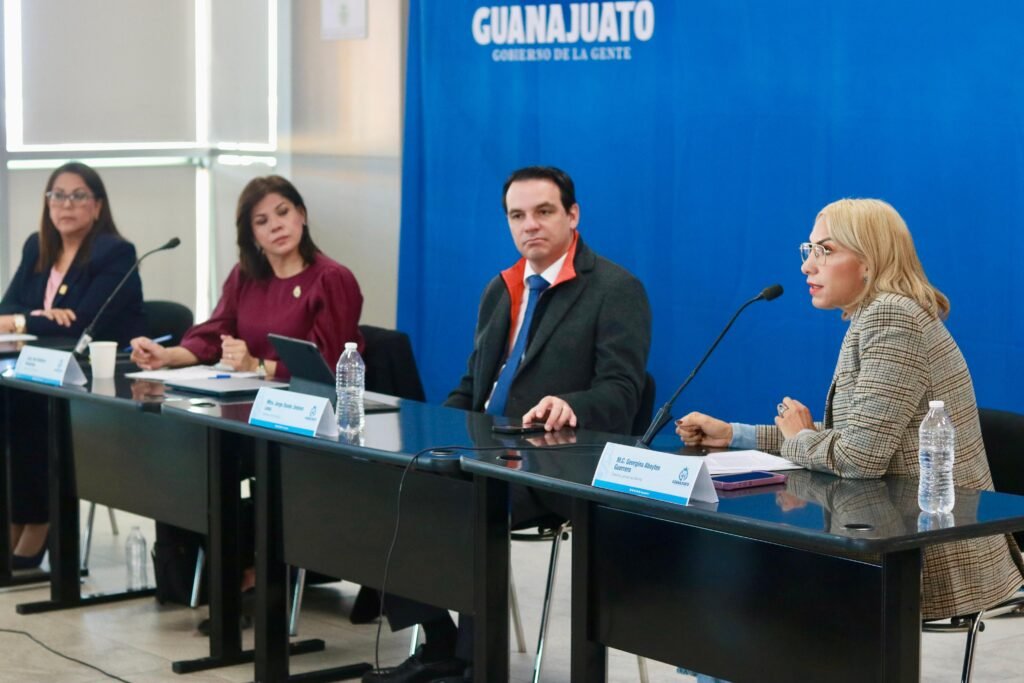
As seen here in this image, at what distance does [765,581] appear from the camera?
2434 mm

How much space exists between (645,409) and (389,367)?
818mm

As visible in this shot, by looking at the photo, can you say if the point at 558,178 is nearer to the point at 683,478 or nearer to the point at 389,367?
the point at 389,367

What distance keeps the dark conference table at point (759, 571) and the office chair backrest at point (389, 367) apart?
4.14 feet

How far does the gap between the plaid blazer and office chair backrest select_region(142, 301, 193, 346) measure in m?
2.88

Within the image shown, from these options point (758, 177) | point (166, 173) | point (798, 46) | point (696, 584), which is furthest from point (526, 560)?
point (166, 173)

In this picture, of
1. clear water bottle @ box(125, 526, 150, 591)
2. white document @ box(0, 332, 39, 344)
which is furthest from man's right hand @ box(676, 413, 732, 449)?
white document @ box(0, 332, 39, 344)

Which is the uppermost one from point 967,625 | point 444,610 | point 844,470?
point 844,470

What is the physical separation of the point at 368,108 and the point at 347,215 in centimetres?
45

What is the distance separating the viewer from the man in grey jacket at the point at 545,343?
3.34 metres

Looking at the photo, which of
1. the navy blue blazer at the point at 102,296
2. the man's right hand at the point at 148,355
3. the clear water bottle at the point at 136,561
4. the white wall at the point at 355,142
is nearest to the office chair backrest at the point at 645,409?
the man's right hand at the point at 148,355

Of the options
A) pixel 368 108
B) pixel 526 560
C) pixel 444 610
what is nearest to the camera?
pixel 444 610

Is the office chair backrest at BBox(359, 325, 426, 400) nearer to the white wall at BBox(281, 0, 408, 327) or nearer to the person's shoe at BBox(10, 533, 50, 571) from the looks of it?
the person's shoe at BBox(10, 533, 50, 571)

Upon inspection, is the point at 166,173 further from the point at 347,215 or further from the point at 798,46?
the point at 798,46

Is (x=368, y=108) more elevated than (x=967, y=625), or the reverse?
(x=368, y=108)
